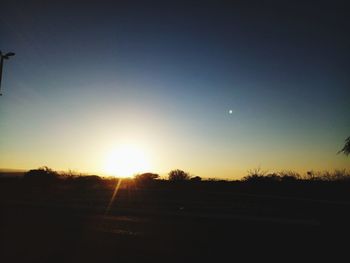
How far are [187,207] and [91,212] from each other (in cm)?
354

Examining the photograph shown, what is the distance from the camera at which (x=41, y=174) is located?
34.0 m

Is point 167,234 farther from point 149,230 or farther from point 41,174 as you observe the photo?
point 41,174

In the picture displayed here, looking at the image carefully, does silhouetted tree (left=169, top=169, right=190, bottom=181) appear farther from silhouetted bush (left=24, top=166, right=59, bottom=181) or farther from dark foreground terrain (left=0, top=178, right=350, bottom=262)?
dark foreground terrain (left=0, top=178, right=350, bottom=262)

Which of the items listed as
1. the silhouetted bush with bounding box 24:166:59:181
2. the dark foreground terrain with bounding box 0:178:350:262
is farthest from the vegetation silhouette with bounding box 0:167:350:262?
the silhouetted bush with bounding box 24:166:59:181

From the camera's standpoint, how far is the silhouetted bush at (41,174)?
31.5 m

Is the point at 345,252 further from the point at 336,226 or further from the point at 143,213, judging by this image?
the point at 143,213

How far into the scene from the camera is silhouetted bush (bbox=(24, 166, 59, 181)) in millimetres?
31503

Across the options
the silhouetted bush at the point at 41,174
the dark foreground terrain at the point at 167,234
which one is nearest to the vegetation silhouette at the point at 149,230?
the dark foreground terrain at the point at 167,234

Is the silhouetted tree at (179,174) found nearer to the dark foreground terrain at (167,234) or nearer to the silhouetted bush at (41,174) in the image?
the silhouetted bush at (41,174)

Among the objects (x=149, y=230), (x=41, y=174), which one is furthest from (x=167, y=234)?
(x=41, y=174)

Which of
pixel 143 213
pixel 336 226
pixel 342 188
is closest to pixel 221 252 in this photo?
pixel 336 226

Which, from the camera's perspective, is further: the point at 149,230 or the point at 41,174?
the point at 41,174

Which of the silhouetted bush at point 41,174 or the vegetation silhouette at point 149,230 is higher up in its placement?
the silhouetted bush at point 41,174

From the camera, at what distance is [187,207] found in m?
14.6
